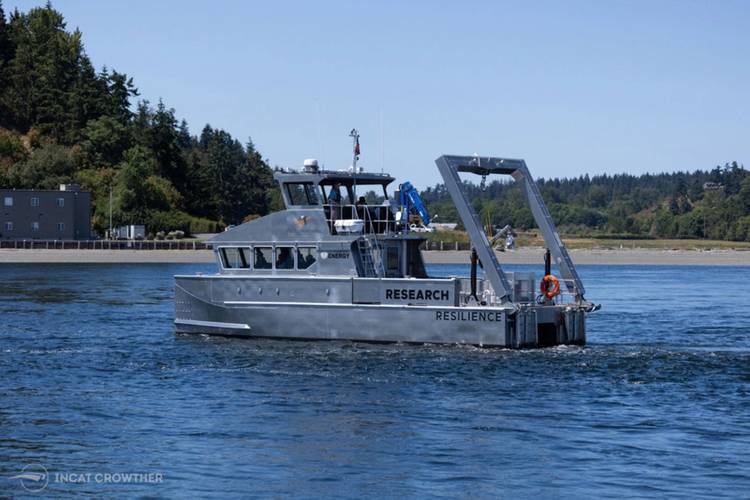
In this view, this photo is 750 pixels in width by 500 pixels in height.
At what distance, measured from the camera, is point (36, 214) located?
4520 inches

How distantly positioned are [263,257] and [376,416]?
40.0ft

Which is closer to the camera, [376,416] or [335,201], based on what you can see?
[376,416]

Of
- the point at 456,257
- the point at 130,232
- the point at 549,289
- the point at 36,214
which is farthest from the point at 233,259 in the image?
the point at 130,232

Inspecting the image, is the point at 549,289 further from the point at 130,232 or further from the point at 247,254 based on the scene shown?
the point at 130,232

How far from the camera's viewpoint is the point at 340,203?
35781mm

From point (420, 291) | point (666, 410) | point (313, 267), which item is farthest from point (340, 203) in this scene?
point (666, 410)

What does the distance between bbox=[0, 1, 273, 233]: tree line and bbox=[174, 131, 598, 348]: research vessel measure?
93.5 meters

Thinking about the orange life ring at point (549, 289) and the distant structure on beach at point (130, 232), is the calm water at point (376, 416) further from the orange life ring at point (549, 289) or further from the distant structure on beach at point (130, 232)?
the distant structure on beach at point (130, 232)

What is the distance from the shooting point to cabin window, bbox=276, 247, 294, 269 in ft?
116

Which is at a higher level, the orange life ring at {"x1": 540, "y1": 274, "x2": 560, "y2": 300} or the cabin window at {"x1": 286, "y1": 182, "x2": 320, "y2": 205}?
the cabin window at {"x1": 286, "y1": 182, "x2": 320, "y2": 205}

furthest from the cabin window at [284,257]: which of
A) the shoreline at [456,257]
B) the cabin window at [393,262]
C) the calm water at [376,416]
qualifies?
the shoreline at [456,257]

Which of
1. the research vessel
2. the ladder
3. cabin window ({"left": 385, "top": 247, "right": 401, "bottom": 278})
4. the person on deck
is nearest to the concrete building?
the research vessel

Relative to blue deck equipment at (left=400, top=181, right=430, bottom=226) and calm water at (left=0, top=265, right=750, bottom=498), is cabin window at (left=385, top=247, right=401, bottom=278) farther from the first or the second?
calm water at (left=0, top=265, right=750, bottom=498)

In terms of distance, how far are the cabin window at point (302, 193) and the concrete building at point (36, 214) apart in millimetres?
83395
